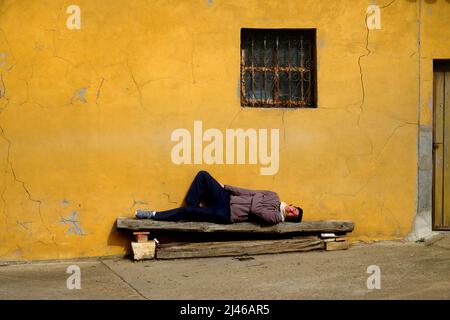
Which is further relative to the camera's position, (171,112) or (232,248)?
(171,112)

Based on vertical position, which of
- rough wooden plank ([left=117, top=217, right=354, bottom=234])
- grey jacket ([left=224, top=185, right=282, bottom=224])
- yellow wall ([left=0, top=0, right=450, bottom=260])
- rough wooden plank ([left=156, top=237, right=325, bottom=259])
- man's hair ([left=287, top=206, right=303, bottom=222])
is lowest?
rough wooden plank ([left=156, top=237, right=325, bottom=259])

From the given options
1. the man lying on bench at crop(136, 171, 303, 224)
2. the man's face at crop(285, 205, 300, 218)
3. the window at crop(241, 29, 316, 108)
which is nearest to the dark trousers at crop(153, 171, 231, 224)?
the man lying on bench at crop(136, 171, 303, 224)

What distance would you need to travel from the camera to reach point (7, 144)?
6363 millimetres

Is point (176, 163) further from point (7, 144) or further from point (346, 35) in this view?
point (346, 35)

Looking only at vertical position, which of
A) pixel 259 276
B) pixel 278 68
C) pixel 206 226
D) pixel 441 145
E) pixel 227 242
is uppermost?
pixel 278 68

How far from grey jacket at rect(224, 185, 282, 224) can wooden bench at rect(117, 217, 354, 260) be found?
82 millimetres

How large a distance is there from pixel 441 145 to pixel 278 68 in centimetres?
215

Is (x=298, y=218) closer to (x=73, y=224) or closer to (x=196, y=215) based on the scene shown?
(x=196, y=215)

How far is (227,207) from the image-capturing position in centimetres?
635

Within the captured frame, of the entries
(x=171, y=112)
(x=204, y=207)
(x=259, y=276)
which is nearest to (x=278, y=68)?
(x=171, y=112)

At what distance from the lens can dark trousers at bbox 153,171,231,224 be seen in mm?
6316

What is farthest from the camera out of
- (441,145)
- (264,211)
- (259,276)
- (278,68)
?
(441,145)

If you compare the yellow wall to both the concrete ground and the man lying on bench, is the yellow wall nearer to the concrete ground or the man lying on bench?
the man lying on bench

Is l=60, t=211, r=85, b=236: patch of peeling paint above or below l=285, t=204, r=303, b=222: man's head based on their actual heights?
below
